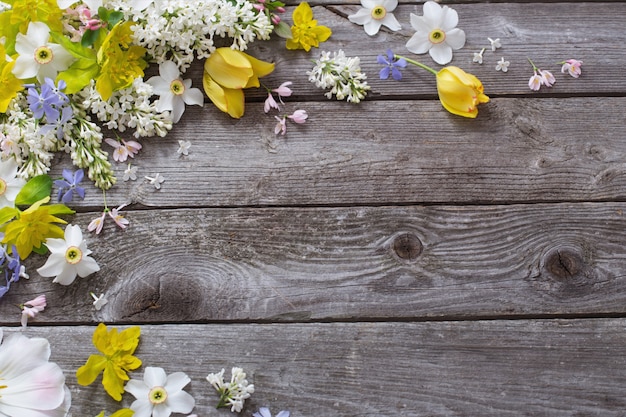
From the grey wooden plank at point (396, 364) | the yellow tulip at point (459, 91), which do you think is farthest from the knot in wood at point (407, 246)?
the yellow tulip at point (459, 91)

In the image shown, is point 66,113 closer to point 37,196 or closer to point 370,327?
point 37,196

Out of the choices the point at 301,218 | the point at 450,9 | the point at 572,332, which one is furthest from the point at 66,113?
the point at 572,332

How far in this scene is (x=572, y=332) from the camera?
105 cm

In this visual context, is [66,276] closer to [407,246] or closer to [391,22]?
[407,246]

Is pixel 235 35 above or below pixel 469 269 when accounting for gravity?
above

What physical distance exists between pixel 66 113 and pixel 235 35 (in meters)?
0.29

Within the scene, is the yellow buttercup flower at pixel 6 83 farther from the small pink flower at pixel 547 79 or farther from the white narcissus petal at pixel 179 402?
the small pink flower at pixel 547 79

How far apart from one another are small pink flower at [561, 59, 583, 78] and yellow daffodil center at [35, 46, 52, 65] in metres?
0.84

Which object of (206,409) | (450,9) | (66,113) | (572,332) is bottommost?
(206,409)

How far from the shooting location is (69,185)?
108 centimetres

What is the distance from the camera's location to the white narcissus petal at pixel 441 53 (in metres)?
1.17

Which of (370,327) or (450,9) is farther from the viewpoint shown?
(450,9)

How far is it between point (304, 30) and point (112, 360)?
2.01 feet

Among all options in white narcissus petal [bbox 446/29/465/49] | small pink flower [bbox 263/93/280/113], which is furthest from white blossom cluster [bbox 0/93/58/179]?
white narcissus petal [bbox 446/29/465/49]
